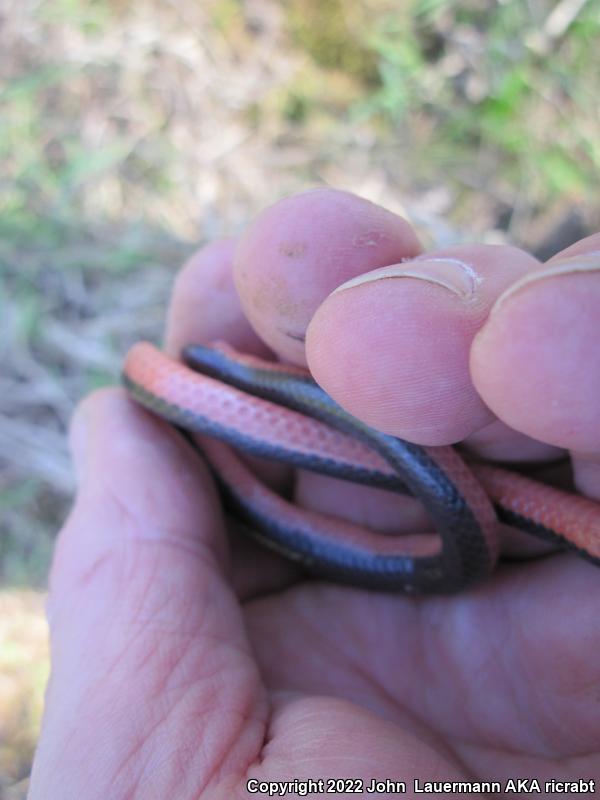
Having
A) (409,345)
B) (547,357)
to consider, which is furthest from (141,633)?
(547,357)

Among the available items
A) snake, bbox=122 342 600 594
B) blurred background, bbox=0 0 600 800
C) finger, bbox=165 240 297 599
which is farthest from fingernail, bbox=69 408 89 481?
blurred background, bbox=0 0 600 800

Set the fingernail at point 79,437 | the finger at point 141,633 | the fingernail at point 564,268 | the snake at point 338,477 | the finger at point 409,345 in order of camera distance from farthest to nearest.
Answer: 1. the fingernail at point 79,437
2. the snake at point 338,477
3. the finger at point 141,633
4. the finger at point 409,345
5. the fingernail at point 564,268

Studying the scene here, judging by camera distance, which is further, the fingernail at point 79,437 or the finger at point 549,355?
the fingernail at point 79,437

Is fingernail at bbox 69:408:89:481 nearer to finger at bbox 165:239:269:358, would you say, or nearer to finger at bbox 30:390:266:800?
finger at bbox 30:390:266:800

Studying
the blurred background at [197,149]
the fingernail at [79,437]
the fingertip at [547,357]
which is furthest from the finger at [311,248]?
the blurred background at [197,149]

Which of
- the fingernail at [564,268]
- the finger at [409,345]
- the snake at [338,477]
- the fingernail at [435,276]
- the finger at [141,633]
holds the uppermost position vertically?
the fingernail at [564,268]

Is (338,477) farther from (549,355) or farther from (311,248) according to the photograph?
(549,355)

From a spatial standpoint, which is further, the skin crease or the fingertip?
the skin crease

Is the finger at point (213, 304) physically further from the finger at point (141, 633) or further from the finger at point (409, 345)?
the finger at point (409, 345)
